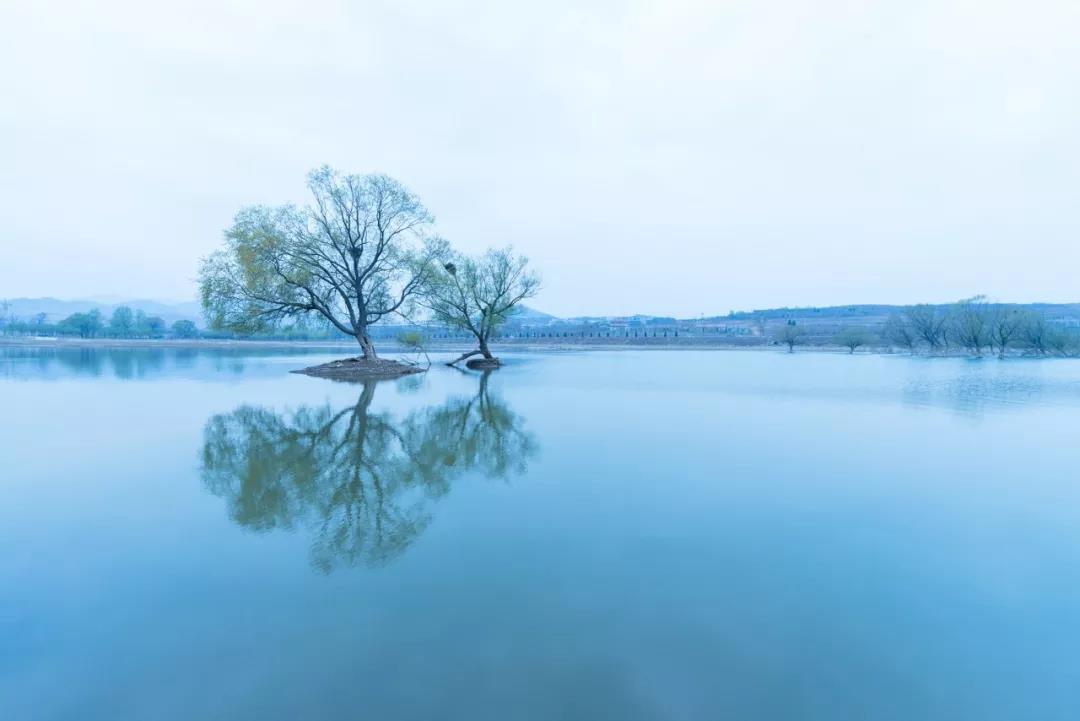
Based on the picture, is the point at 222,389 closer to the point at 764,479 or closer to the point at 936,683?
the point at 764,479

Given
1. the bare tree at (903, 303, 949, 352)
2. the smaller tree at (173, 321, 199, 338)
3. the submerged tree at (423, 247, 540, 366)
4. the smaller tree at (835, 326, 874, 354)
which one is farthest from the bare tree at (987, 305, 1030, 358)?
the smaller tree at (173, 321, 199, 338)

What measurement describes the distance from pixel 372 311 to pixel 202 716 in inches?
1377

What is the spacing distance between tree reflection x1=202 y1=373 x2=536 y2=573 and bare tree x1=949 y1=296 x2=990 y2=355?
252 ft

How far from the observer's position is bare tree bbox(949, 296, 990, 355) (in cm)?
7012

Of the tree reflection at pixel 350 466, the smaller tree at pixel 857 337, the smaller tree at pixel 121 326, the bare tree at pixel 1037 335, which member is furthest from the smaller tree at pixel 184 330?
the bare tree at pixel 1037 335

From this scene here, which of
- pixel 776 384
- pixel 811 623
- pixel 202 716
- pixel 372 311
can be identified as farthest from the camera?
pixel 372 311

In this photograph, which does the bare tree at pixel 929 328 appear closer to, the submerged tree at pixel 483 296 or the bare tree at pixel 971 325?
the bare tree at pixel 971 325

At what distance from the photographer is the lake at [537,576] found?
13.2 ft

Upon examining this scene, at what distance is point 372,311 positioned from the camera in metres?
37.0

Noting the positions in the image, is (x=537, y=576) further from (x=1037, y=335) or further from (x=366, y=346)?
(x=1037, y=335)

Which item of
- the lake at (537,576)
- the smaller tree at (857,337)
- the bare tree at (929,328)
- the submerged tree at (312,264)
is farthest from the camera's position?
the smaller tree at (857,337)

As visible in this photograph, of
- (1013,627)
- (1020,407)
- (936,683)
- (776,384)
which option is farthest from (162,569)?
(776,384)

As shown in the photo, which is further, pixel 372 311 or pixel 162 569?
pixel 372 311

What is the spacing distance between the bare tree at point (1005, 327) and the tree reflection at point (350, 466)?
7841cm
